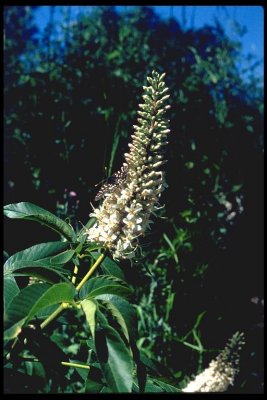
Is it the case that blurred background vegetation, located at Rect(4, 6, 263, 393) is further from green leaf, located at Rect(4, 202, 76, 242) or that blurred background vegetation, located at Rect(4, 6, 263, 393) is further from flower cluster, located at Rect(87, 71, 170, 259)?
flower cluster, located at Rect(87, 71, 170, 259)

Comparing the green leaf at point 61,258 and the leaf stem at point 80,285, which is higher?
the green leaf at point 61,258

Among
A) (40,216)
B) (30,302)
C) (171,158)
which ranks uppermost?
(171,158)

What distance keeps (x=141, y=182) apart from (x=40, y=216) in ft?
0.75

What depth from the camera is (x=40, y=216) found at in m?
1.00

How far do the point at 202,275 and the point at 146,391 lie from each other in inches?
60.5

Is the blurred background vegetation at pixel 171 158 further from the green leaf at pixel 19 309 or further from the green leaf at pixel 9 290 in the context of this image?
the green leaf at pixel 19 309

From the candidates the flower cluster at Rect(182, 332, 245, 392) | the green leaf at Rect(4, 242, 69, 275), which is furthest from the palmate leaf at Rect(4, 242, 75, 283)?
the flower cluster at Rect(182, 332, 245, 392)

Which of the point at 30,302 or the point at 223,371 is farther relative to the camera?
the point at 223,371

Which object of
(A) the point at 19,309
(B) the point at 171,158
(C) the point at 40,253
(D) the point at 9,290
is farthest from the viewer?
(B) the point at 171,158

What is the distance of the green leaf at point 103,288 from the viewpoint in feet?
2.86

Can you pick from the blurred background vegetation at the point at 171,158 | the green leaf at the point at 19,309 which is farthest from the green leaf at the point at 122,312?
the blurred background vegetation at the point at 171,158

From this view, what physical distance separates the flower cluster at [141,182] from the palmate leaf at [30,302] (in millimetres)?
200

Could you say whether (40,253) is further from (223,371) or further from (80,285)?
(223,371)

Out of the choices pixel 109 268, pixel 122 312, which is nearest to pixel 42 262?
pixel 109 268
